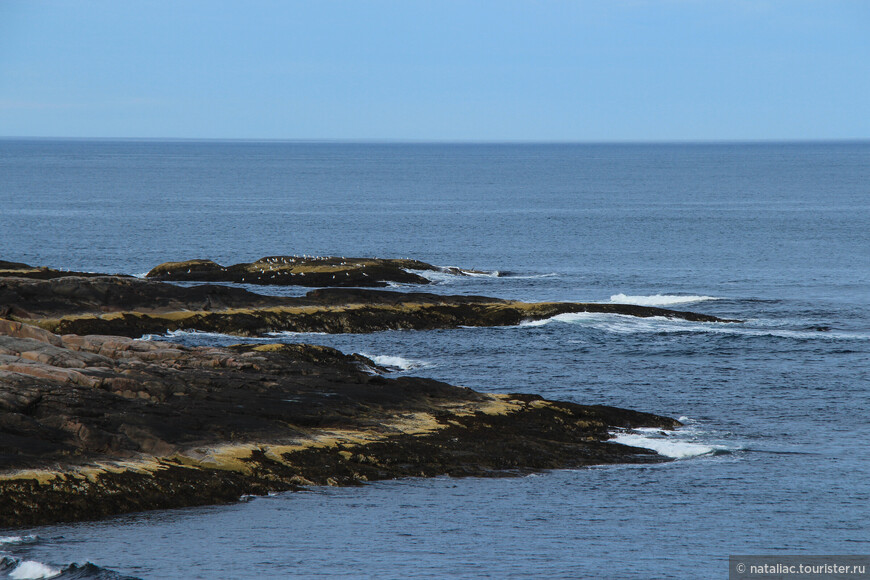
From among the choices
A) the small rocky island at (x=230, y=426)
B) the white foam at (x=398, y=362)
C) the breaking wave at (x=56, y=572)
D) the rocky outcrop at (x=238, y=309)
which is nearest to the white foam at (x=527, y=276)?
the rocky outcrop at (x=238, y=309)

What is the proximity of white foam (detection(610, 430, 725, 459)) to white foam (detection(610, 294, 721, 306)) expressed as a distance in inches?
1190

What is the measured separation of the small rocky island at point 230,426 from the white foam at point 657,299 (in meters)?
25.6

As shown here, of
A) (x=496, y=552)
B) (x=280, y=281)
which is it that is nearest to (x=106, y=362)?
(x=496, y=552)

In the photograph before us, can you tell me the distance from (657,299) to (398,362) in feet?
81.1

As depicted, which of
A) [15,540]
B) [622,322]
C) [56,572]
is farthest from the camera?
[622,322]

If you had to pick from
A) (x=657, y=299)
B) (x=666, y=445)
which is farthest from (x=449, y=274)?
(x=666, y=445)

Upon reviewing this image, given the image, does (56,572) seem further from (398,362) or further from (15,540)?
(398,362)

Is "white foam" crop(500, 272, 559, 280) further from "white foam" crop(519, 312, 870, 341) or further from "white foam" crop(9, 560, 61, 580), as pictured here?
"white foam" crop(9, 560, 61, 580)

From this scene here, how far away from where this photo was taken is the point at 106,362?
35812 millimetres

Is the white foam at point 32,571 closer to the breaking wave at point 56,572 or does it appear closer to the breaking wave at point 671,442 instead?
the breaking wave at point 56,572

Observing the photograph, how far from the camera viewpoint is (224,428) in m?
31.9

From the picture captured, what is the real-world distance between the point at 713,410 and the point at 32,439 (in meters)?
25.0

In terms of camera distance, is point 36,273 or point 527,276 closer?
point 36,273

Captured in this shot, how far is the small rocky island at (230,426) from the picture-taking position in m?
28.2
